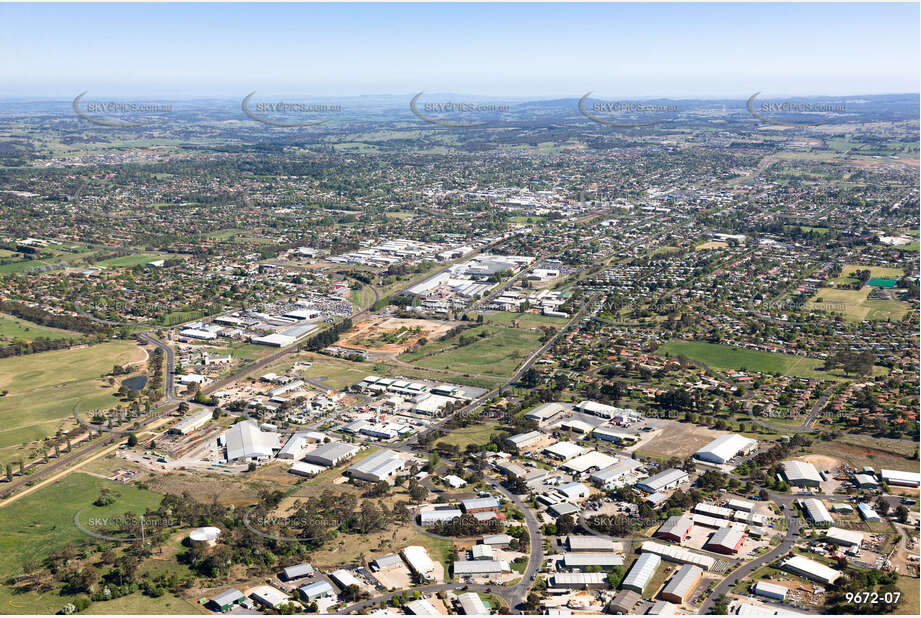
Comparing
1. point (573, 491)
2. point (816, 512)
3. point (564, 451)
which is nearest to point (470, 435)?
point (564, 451)

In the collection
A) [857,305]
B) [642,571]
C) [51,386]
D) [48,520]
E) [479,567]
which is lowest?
[48,520]

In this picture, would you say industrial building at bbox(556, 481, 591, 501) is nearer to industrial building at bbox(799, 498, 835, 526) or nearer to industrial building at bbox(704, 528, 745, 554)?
industrial building at bbox(704, 528, 745, 554)

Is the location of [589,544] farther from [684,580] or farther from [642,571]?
[684,580]

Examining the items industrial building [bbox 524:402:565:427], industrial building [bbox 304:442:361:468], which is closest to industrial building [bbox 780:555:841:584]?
industrial building [bbox 524:402:565:427]

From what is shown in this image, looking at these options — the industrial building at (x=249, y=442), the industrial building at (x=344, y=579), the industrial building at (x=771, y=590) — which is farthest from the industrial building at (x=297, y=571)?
the industrial building at (x=771, y=590)

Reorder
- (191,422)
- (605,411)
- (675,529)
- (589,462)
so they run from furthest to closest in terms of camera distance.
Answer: (605,411)
(191,422)
(589,462)
(675,529)

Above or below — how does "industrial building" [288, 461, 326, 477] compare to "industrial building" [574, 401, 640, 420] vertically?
below
